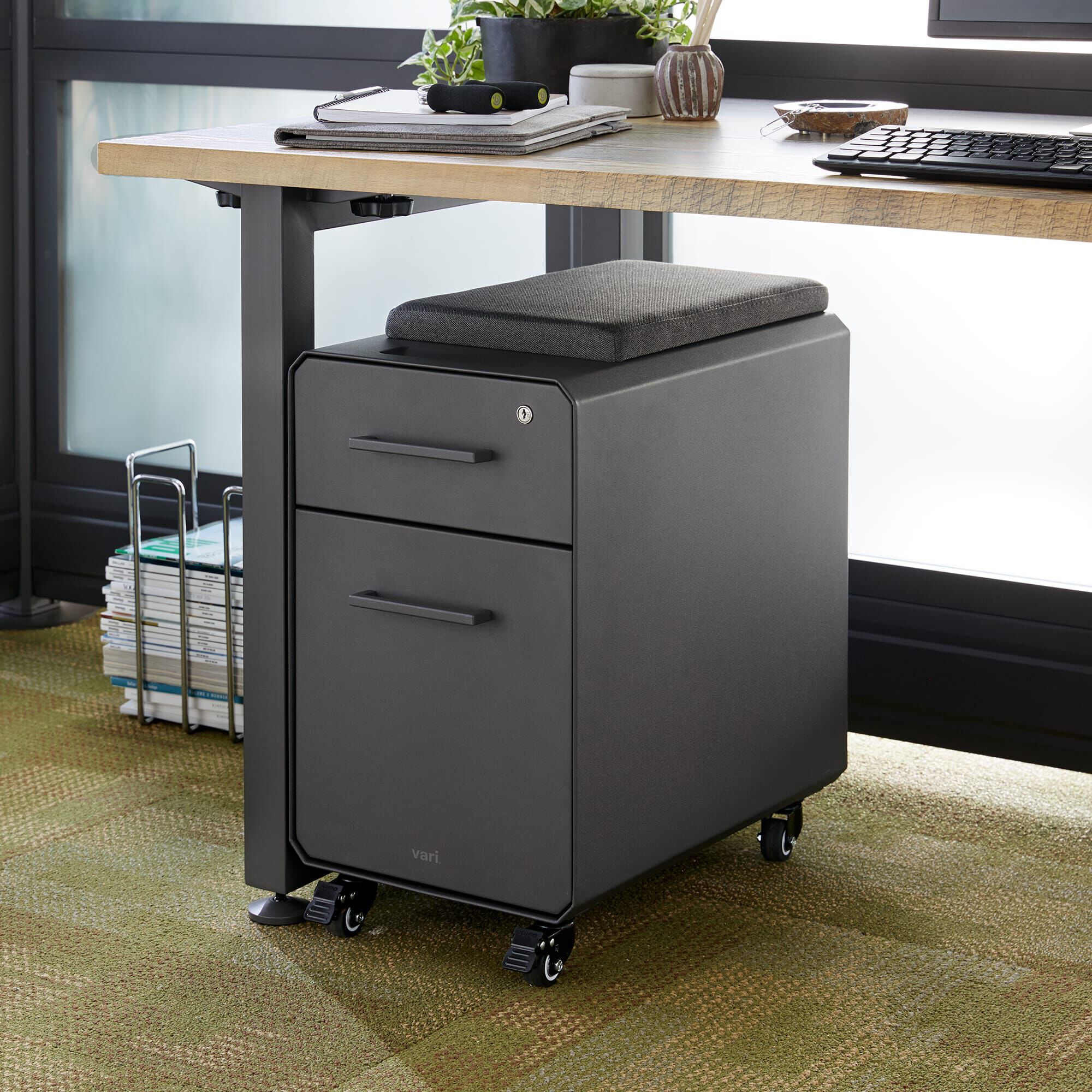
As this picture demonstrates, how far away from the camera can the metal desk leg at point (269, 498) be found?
1.58 m

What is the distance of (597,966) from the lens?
1.64m

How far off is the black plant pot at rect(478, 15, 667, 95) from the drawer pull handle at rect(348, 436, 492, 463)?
23.9 inches

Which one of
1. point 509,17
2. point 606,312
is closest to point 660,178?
point 606,312

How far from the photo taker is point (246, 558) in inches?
65.2

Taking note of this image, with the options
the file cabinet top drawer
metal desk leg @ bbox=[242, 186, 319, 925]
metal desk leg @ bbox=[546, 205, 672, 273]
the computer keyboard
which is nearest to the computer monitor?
the computer keyboard

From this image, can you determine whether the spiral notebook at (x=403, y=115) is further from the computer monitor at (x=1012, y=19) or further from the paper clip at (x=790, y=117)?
the computer monitor at (x=1012, y=19)

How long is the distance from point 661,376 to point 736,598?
28cm

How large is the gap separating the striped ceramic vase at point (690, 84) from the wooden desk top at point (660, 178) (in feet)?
0.34

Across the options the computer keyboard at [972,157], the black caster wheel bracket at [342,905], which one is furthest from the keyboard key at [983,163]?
the black caster wheel bracket at [342,905]

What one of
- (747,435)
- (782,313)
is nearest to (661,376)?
(747,435)

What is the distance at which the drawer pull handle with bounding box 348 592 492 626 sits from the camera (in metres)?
1.53

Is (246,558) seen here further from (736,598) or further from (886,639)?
(886,639)

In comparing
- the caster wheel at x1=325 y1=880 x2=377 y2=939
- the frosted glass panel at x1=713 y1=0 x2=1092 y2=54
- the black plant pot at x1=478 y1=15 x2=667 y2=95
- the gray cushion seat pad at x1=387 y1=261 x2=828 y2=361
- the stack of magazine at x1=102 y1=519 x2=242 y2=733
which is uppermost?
the frosted glass panel at x1=713 y1=0 x2=1092 y2=54

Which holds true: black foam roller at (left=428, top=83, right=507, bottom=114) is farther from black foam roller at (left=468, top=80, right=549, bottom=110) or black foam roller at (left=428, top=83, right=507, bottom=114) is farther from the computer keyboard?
the computer keyboard
